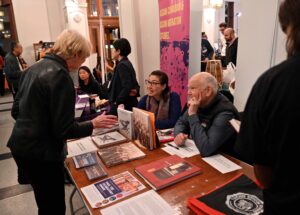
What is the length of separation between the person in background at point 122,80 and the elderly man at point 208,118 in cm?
121

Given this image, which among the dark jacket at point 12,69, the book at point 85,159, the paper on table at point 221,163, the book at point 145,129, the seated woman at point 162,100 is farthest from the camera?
the dark jacket at point 12,69

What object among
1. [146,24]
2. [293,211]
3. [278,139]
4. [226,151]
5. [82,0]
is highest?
[82,0]

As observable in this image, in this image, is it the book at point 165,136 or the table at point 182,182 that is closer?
the table at point 182,182

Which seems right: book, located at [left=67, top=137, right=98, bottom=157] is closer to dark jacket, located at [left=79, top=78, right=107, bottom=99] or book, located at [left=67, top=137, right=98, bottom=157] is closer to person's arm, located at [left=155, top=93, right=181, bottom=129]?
person's arm, located at [left=155, top=93, right=181, bottom=129]

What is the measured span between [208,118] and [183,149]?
0.26 metres

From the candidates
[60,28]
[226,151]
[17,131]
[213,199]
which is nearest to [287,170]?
[213,199]

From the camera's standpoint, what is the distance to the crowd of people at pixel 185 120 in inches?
22.0

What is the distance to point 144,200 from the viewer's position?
1021 mm

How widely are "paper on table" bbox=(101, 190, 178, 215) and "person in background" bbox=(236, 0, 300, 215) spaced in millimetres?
438

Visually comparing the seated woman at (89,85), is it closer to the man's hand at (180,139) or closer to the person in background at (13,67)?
the man's hand at (180,139)

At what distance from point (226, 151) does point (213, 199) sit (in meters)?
0.63

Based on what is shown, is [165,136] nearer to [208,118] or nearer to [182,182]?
[208,118]

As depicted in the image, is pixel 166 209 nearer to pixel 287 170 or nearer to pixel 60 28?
pixel 287 170

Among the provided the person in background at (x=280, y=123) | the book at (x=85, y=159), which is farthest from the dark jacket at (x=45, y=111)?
the person in background at (x=280, y=123)
